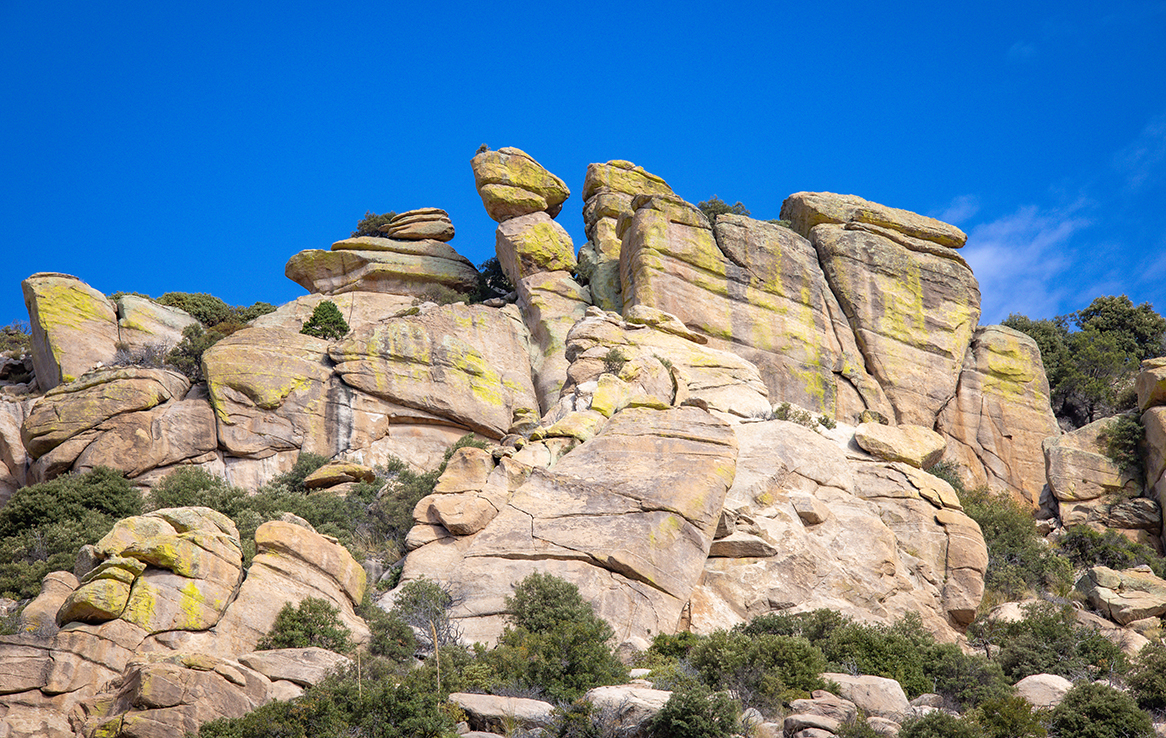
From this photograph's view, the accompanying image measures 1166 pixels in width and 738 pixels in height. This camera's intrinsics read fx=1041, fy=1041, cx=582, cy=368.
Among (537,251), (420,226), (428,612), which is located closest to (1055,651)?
(428,612)

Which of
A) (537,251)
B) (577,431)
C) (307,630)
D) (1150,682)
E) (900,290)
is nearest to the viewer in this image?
(1150,682)

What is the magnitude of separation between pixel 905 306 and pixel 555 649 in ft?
106

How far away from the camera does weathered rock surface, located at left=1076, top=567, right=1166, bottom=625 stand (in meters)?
28.8

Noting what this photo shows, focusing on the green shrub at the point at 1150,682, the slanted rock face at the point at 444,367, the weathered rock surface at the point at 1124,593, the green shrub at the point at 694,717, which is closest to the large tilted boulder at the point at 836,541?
the weathered rock surface at the point at 1124,593

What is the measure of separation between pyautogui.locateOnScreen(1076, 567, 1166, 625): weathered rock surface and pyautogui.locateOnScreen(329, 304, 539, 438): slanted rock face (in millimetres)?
21607

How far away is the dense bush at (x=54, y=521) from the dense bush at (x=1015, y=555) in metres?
26.2

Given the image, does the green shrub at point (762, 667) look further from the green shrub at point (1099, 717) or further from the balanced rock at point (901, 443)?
the balanced rock at point (901, 443)

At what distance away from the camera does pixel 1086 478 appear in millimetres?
38688

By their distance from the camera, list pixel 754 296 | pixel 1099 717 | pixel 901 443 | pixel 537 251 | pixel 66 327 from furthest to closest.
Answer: pixel 537 251 → pixel 754 296 → pixel 66 327 → pixel 901 443 → pixel 1099 717

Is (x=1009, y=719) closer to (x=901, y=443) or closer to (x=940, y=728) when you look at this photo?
(x=940, y=728)

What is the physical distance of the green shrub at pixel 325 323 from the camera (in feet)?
147

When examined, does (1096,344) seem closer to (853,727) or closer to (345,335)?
(345,335)

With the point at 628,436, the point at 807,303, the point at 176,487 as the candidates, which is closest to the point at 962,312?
the point at 807,303

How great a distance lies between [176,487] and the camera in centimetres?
3353
